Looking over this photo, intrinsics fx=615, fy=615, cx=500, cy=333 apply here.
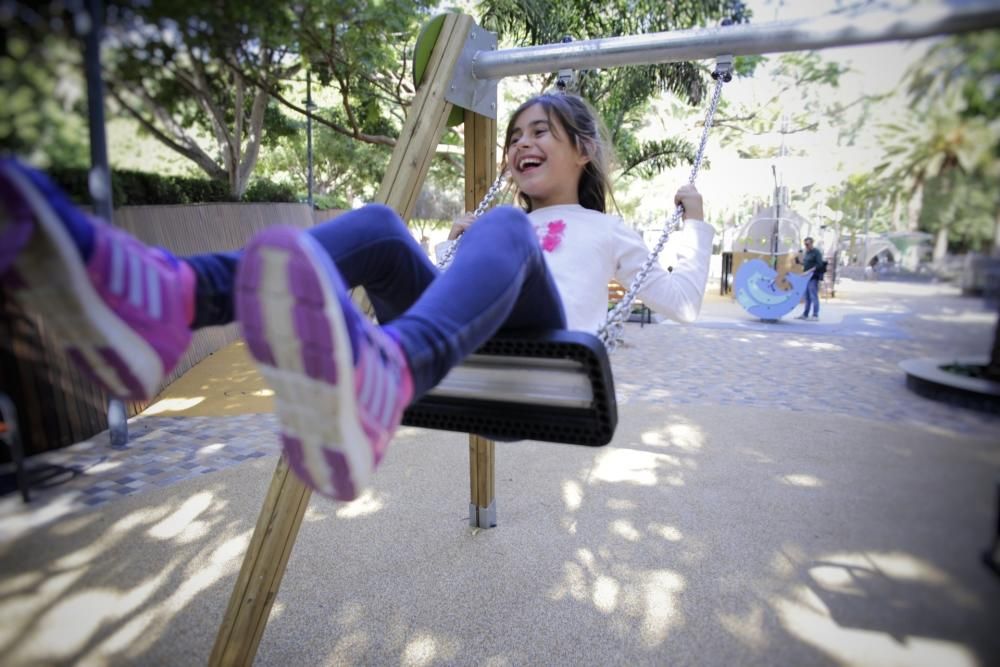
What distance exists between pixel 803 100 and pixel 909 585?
1.23 m

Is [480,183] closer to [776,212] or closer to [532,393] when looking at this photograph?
[532,393]

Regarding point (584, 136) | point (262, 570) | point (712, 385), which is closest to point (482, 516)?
point (262, 570)

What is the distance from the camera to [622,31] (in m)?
6.08

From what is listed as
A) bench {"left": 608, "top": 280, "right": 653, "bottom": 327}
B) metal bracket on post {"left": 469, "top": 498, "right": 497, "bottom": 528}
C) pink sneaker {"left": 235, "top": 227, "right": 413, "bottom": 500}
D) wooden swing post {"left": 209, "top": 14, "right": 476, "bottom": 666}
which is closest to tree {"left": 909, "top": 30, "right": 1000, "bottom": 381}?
pink sneaker {"left": 235, "top": 227, "right": 413, "bottom": 500}

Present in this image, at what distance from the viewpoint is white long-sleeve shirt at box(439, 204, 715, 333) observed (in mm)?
1563

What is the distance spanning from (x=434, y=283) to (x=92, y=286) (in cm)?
48

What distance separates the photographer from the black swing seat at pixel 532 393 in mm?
1181

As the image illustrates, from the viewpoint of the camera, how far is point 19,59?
82cm

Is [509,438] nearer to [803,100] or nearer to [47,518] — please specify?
[47,518]

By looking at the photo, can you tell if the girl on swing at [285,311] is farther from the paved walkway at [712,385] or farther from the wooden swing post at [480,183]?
the wooden swing post at [480,183]

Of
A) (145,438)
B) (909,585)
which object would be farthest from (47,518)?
(145,438)

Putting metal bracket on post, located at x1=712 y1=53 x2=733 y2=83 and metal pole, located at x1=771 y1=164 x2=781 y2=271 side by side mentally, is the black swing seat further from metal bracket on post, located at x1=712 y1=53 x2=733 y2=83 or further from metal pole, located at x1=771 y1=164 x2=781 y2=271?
metal pole, located at x1=771 y1=164 x2=781 y2=271

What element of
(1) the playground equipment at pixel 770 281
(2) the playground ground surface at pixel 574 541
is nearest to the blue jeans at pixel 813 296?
(1) the playground equipment at pixel 770 281

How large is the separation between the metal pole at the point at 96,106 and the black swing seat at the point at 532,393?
682mm
